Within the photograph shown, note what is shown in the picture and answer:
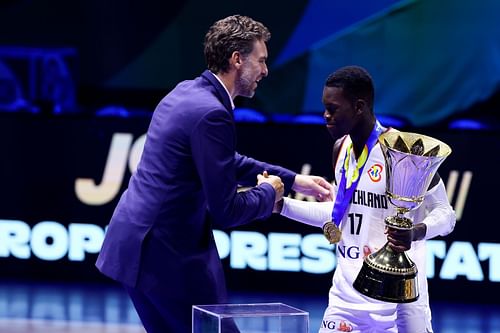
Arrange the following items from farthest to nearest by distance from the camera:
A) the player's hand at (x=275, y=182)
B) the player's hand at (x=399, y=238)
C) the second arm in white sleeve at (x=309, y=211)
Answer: the second arm in white sleeve at (x=309, y=211) < the player's hand at (x=275, y=182) < the player's hand at (x=399, y=238)

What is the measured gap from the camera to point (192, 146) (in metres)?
3.97

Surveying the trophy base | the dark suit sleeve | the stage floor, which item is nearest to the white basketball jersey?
the trophy base

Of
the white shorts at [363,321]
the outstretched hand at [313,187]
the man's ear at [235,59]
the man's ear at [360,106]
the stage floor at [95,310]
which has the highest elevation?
the man's ear at [235,59]

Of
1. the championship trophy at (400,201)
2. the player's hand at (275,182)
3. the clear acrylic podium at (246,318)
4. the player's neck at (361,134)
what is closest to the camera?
the clear acrylic podium at (246,318)

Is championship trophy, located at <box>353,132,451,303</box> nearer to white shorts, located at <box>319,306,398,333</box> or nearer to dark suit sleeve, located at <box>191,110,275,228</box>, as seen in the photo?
white shorts, located at <box>319,306,398,333</box>

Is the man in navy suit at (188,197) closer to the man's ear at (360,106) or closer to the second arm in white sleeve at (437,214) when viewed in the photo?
the man's ear at (360,106)

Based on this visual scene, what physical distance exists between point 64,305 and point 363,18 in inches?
132

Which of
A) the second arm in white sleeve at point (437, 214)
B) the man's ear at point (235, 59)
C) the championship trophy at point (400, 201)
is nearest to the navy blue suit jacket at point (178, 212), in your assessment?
the man's ear at point (235, 59)

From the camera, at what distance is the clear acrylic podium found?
3701mm

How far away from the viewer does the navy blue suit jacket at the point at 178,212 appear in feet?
13.2

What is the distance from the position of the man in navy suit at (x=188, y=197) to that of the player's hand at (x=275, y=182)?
0.19ft

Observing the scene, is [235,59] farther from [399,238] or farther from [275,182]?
[399,238]

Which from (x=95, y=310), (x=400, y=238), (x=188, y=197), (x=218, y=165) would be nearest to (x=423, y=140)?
(x=400, y=238)

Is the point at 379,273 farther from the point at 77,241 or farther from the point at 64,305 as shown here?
the point at 77,241
